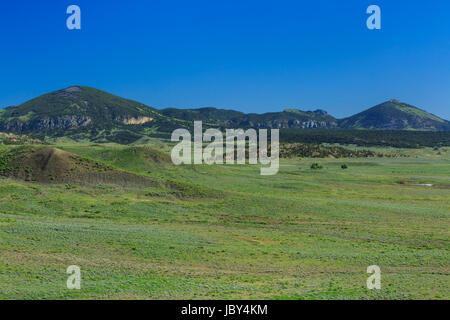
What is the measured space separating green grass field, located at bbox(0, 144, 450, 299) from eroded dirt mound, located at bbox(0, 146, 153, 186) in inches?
110

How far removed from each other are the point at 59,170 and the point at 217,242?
41.4 meters

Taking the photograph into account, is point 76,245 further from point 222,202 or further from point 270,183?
point 270,183

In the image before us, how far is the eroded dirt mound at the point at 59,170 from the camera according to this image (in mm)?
62188

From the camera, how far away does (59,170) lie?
6362 cm

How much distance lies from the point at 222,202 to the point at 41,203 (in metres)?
23.3

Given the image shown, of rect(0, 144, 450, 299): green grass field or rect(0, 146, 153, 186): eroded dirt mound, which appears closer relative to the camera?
rect(0, 144, 450, 299): green grass field

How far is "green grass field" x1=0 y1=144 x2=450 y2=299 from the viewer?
2084 centimetres

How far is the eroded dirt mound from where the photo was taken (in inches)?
2448

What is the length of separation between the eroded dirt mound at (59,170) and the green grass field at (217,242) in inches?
110

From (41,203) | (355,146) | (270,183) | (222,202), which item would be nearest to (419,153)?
(355,146)

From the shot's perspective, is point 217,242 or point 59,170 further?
point 59,170

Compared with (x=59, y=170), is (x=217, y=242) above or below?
below

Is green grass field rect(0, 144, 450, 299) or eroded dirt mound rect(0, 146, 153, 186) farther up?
eroded dirt mound rect(0, 146, 153, 186)
